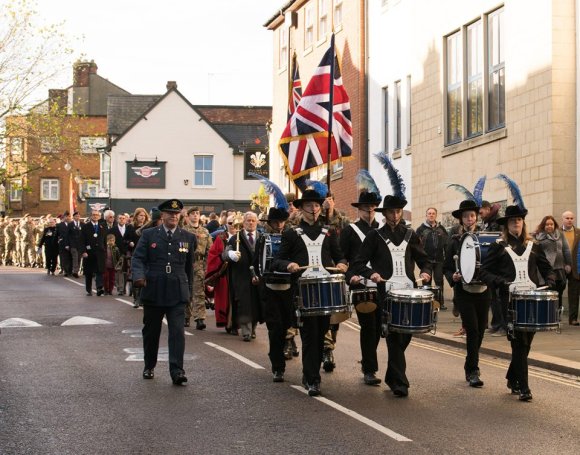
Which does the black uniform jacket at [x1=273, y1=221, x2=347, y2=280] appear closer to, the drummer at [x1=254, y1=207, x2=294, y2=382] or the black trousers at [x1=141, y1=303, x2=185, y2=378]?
the drummer at [x1=254, y1=207, x2=294, y2=382]

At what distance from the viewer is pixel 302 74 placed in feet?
139

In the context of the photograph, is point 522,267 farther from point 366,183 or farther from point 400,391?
point 366,183

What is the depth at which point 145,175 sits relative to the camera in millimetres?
73250

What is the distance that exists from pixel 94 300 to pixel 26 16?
20138mm

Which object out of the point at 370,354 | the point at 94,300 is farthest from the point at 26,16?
the point at 370,354

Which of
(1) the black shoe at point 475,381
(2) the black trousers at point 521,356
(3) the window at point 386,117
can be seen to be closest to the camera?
(2) the black trousers at point 521,356

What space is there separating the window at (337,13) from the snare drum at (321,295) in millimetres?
26779

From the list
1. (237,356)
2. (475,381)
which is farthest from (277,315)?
(237,356)

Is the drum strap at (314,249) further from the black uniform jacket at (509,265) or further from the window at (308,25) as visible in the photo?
the window at (308,25)

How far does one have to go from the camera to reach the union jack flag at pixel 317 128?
25031 millimetres

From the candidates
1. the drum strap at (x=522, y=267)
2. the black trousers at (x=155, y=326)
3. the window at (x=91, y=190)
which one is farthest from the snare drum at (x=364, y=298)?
the window at (x=91, y=190)

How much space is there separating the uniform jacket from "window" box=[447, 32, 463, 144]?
49.5ft

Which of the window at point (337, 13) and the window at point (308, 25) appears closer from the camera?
the window at point (337, 13)

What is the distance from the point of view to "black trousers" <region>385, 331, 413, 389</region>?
1206 centimetres
